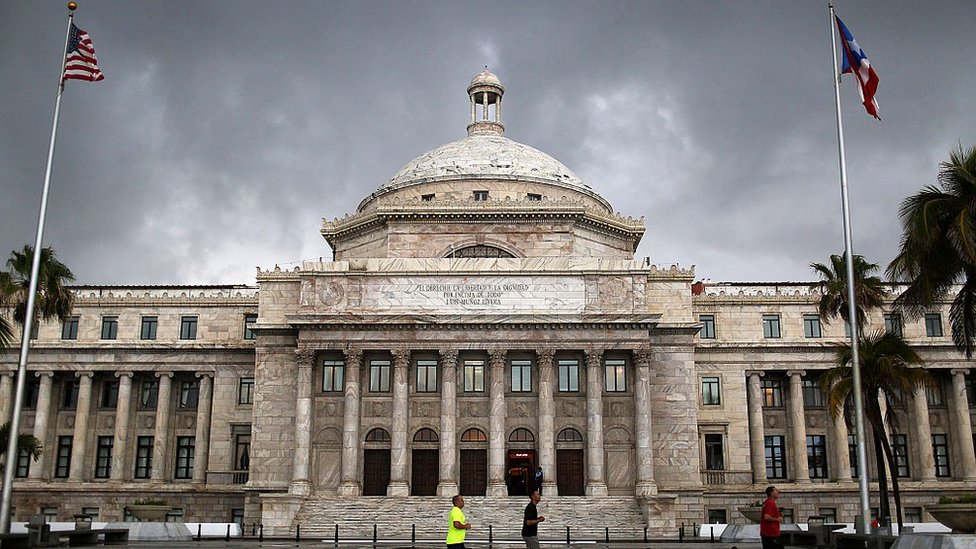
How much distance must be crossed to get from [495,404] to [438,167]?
1905 cm

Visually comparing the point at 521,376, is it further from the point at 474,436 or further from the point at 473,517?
the point at 473,517

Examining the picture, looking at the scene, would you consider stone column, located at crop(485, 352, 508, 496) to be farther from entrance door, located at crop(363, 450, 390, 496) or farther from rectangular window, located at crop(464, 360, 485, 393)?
entrance door, located at crop(363, 450, 390, 496)

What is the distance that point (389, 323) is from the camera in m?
53.5

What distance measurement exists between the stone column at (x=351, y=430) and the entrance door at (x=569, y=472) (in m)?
10.6

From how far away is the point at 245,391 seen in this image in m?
61.8

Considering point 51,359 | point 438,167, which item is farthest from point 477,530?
point 51,359

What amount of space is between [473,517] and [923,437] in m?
29.2

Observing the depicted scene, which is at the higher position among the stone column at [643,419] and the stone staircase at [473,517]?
the stone column at [643,419]

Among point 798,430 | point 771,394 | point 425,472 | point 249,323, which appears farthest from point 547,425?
point 249,323

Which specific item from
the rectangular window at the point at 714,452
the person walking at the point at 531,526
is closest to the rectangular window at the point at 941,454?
the rectangular window at the point at 714,452

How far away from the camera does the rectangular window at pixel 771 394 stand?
61781 mm

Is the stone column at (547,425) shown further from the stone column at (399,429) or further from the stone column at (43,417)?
the stone column at (43,417)

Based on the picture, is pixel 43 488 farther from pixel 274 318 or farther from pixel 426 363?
pixel 426 363

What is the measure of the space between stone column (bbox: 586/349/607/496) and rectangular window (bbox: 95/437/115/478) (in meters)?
30.1
